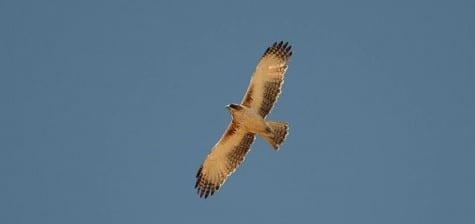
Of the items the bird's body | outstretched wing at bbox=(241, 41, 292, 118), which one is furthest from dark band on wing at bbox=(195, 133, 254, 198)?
outstretched wing at bbox=(241, 41, 292, 118)

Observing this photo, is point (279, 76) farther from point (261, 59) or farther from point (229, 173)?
point (229, 173)

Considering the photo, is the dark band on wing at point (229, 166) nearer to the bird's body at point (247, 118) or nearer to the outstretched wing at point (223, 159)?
the outstretched wing at point (223, 159)

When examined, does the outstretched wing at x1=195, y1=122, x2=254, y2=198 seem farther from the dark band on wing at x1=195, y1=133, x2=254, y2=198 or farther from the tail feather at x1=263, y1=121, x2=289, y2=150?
the tail feather at x1=263, y1=121, x2=289, y2=150

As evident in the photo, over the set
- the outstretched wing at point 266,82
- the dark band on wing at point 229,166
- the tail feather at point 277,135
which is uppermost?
the outstretched wing at point 266,82

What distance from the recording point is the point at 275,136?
42.2 feet

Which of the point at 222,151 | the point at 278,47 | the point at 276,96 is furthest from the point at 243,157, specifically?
the point at 278,47

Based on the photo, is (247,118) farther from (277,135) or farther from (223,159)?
(223,159)

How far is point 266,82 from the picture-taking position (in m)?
12.8

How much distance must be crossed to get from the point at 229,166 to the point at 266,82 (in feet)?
5.76

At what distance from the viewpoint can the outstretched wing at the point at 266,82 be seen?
1270cm

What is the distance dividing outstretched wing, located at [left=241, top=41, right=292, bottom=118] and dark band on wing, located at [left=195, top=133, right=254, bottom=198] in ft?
2.02

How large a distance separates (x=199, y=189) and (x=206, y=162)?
1.97 feet

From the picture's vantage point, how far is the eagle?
41.4 ft

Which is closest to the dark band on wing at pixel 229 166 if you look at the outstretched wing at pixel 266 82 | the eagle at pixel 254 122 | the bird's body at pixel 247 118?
the eagle at pixel 254 122
